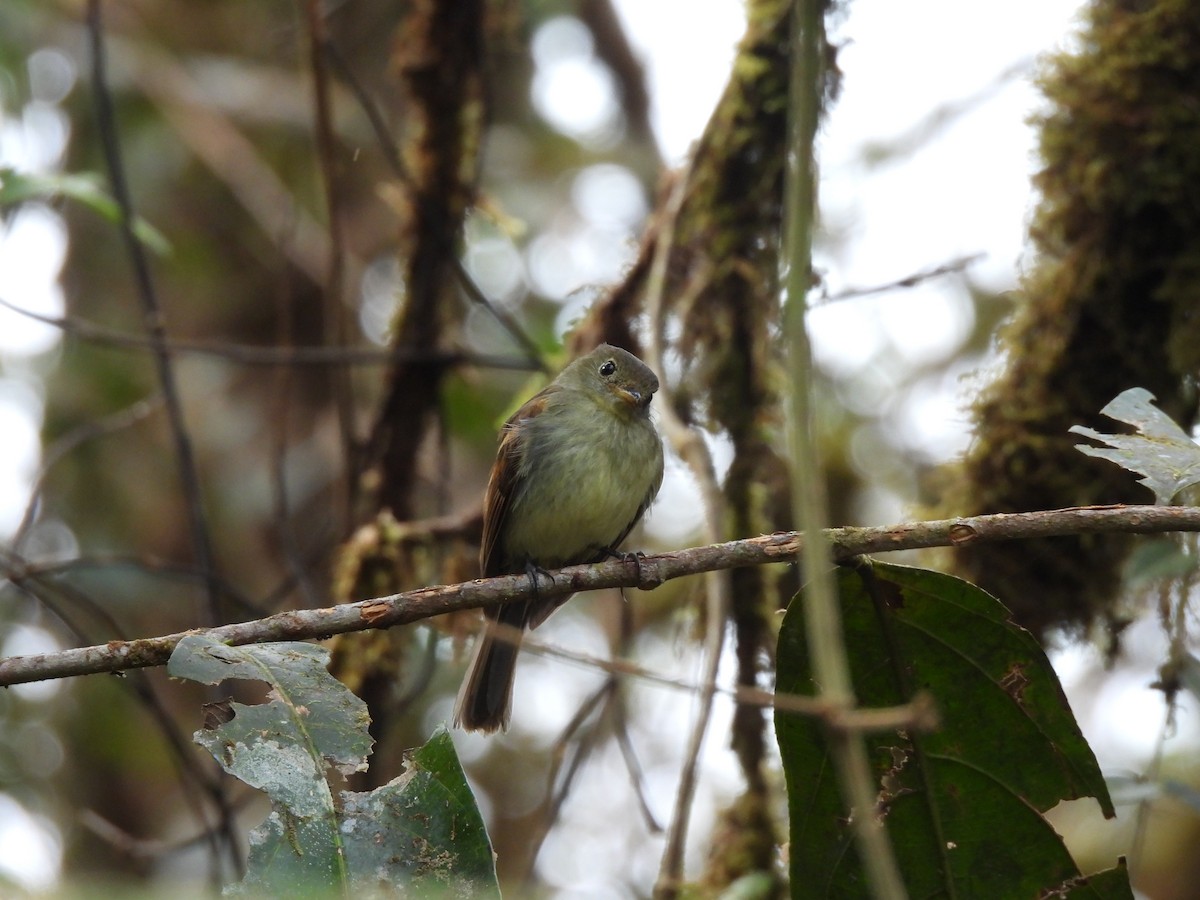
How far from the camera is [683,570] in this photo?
98.7 inches

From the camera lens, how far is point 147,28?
846 centimetres

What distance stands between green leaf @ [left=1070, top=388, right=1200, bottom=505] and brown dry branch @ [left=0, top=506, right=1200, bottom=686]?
8 cm

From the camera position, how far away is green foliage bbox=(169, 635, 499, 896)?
211 cm

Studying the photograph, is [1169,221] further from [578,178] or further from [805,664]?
[578,178]

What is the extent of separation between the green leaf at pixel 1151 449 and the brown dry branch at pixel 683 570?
0.25 feet

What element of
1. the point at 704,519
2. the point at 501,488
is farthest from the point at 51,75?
the point at 704,519

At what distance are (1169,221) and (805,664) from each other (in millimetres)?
2109

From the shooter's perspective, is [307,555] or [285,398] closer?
[285,398]

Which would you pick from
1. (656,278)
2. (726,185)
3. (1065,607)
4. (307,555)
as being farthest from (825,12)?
(307,555)

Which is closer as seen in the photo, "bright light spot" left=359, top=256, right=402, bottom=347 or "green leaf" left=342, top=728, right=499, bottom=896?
"green leaf" left=342, top=728, right=499, bottom=896

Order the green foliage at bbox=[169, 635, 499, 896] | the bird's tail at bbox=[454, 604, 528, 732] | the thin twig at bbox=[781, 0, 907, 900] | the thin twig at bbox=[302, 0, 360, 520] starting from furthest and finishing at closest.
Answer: the thin twig at bbox=[302, 0, 360, 520] → the bird's tail at bbox=[454, 604, 528, 732] → the green foliage at bbox=[169, 635, 499, 896] → the thin twig at bbox=[781, 0, 907, 900]

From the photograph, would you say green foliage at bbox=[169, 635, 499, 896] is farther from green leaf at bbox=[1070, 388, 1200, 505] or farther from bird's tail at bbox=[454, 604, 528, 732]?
bird's tail at bbox=[454, 604, 528, 732]

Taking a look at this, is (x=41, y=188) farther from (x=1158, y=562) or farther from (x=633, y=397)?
(x=1158, y=562)

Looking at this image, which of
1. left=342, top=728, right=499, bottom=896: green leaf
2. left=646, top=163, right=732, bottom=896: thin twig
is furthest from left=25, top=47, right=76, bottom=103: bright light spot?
left=342, top=728, right=499, bottom=896: green leaf
